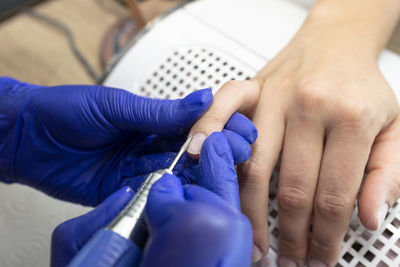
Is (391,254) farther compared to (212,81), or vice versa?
(212,81)

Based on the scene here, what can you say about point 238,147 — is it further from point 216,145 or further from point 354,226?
point 354,226

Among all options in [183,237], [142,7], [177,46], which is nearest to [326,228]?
[183,237]

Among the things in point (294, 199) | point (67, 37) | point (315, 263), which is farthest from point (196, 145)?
point (67, 37)

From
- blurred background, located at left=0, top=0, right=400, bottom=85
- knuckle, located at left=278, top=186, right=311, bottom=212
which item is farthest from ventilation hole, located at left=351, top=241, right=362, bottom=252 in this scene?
blurred background, located at left=0, top=0, right=400, bottom=85

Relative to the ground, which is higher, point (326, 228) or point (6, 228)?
point (326, 228)

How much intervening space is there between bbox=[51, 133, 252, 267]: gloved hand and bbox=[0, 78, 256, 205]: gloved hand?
99mm

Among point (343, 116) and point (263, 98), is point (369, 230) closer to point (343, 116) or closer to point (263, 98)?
point (343, 116)

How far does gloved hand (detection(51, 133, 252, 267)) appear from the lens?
327 mm

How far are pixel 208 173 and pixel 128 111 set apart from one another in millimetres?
203

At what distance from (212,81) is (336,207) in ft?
1.15

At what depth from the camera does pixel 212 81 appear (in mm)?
705

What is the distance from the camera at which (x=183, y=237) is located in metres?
0.33

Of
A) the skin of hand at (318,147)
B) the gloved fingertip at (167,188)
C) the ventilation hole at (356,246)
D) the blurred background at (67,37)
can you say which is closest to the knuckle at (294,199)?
the skin of hand at (318,147)

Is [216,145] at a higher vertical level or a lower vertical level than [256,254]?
higher
